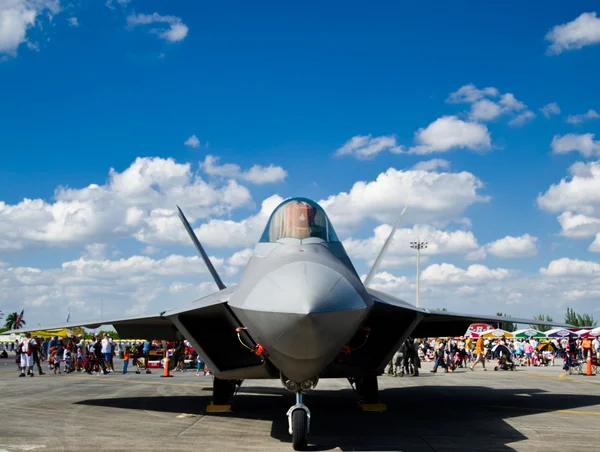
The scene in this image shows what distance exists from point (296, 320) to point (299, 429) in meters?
1.78

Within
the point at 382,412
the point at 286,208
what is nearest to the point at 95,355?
the point at 382,412

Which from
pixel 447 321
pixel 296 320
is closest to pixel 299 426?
pixel 296 320

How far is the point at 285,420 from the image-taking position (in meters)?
9.40

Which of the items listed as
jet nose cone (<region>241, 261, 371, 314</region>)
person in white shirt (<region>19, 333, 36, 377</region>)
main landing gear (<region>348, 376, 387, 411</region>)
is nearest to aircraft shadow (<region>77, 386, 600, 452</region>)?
main landing gear (<region>348, 376, 387, 411</region>)

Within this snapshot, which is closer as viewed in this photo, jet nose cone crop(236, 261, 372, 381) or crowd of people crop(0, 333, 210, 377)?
jet nose cone crop(236, 261, 372, 381)

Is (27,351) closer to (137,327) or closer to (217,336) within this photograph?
(137,327)

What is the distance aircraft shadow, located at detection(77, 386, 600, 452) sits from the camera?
7.46m

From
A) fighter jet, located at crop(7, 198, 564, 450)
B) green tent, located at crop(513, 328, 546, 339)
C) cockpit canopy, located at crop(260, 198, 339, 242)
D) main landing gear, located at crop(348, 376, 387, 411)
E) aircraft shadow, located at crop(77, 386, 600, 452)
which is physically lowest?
aircraft shadow, located at crop(77, 386, 600, 452)

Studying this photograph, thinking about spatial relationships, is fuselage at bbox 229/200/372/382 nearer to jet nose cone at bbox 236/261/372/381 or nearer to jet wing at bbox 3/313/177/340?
jet nose cone at bbox 236/261/372/381

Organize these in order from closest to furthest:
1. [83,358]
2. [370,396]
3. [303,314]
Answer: [303,314] < [370,396] < [83,358]

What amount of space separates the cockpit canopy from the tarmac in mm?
2671

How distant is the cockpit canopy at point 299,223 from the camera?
26.3 ft

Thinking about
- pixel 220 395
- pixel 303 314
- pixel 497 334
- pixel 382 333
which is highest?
pixel 303 314

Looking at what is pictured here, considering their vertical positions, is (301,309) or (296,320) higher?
(301,309)
